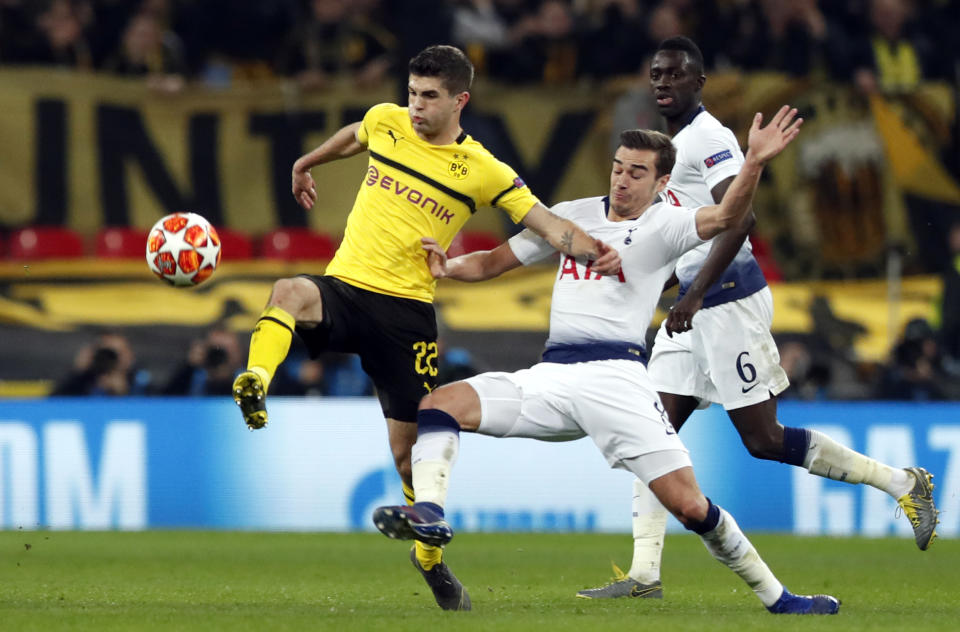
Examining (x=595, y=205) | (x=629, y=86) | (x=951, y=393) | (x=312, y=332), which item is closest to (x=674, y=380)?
(x=595, y=205)

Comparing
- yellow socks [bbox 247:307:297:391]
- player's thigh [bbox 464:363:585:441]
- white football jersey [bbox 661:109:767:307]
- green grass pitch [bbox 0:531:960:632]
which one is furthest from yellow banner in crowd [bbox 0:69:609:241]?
player's thigh [bbox 464:363:585:441]

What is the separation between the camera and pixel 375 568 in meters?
9.56

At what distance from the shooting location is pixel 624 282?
6688 millimetres

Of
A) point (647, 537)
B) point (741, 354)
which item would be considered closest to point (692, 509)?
point (647, 537)

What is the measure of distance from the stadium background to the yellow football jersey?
5.37 meters

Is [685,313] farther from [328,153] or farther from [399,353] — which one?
[328,153]

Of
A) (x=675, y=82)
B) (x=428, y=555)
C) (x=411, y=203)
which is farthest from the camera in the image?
(x=675, y=82)

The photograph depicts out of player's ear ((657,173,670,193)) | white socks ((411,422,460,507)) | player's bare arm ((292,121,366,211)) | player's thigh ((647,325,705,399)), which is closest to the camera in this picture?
white socks ((411,422,460,507))

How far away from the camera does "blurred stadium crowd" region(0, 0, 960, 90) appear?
1510 centimetres

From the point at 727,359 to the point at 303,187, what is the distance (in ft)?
7.29

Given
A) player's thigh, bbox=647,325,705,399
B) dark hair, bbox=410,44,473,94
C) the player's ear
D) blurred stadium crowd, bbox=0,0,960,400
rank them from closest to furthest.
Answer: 1. the player's ear
2. dark hair, bbox=410,44,473,94
3. player's thigh, bbox=647,325,705,399
4. blurred stadium crowd, bbox=0,0,960,400

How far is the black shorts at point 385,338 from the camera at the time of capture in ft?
22.9

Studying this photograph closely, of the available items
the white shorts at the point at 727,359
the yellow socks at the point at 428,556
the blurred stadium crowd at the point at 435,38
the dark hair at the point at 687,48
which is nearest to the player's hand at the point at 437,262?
the yellow socks at the point at 428,556

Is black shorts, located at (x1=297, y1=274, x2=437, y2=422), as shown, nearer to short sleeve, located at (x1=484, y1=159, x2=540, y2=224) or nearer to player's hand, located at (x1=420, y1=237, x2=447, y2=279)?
player's hand, located at (x1=420, y1=237, x2=447, y2=279)
